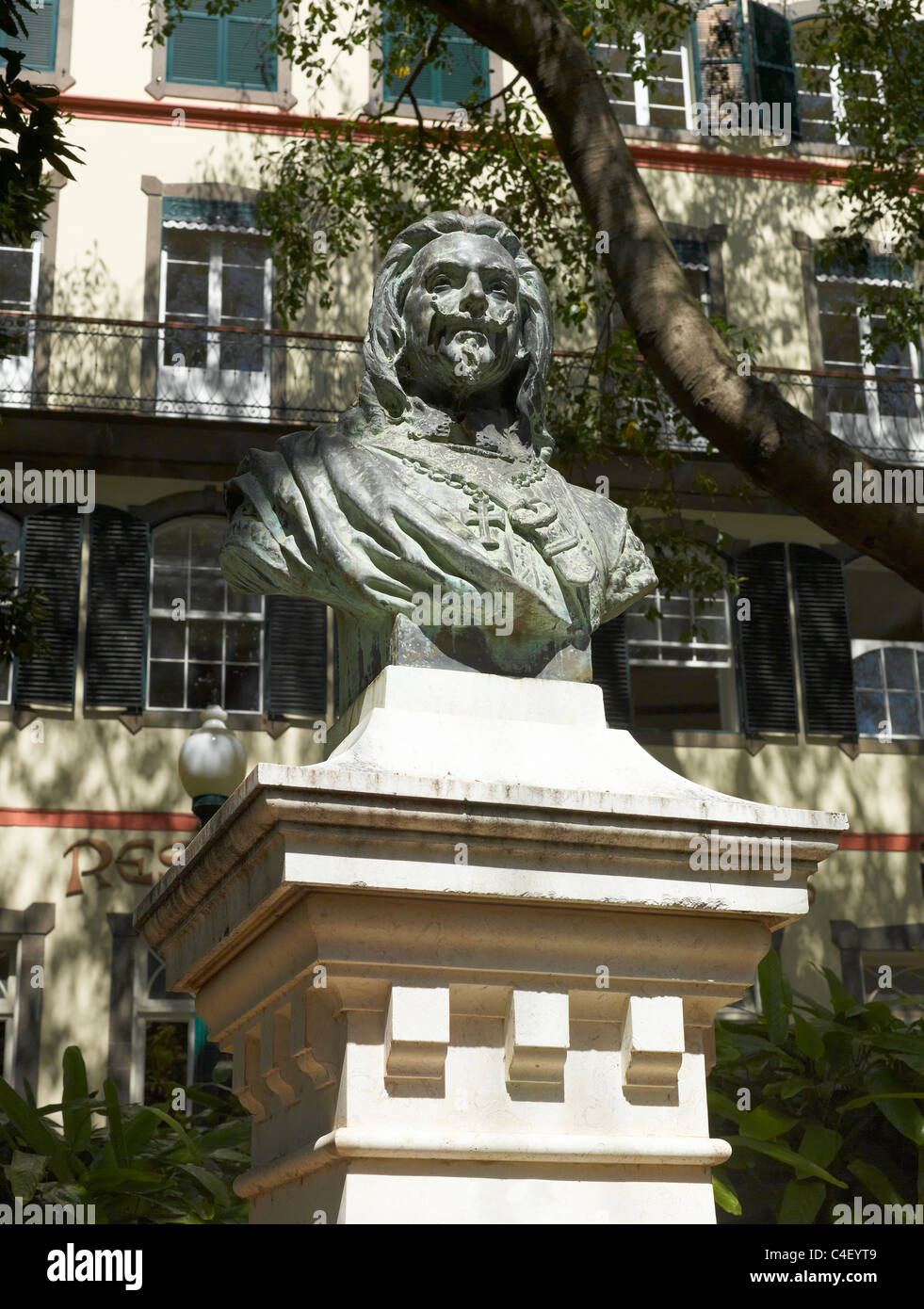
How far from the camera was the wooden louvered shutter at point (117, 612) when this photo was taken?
15.4 meters

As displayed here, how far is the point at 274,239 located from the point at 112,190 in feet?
23.0

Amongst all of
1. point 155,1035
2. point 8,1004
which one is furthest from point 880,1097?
point 8,1004

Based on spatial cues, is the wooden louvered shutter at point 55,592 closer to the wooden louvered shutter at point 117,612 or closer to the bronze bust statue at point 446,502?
the wooden louvered shutter at point 117,612

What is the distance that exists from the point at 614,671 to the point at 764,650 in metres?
1.54

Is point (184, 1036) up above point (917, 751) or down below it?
below

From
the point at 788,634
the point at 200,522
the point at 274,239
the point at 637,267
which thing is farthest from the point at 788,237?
the point at 637,267

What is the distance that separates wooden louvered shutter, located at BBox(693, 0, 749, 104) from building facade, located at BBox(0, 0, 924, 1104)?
0.04 metres

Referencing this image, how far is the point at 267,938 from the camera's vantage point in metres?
3.63

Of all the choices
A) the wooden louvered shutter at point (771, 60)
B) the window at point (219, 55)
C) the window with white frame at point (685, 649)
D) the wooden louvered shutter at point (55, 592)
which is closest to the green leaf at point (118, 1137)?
the wooden louvered shutter at point (55, 592)

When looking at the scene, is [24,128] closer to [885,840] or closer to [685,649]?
[685,649]

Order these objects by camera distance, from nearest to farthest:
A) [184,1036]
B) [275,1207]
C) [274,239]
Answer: [275,1207], [274,239], [184,1036]

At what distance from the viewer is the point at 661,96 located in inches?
738

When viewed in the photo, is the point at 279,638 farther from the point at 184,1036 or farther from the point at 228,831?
the point at 228,831

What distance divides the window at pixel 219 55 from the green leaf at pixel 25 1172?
13.7m
